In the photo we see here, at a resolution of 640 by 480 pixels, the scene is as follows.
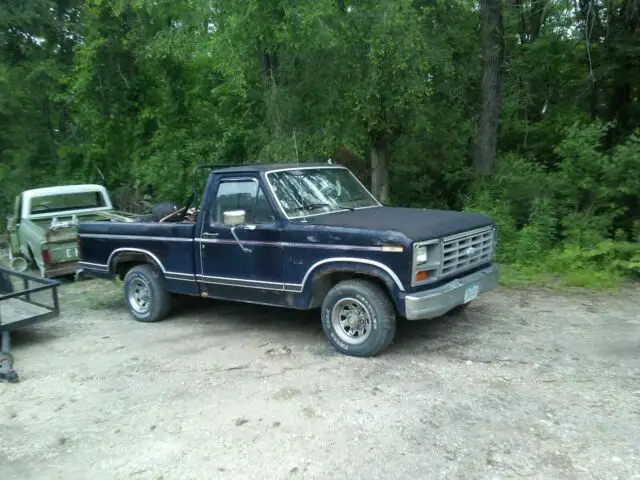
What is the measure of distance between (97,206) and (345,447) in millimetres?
9029

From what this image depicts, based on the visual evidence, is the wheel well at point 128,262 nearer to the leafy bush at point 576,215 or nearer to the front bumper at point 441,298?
the front bumper at point 441,298

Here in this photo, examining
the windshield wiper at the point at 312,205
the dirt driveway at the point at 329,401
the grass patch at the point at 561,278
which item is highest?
the windshield wiper at the point at 312,205

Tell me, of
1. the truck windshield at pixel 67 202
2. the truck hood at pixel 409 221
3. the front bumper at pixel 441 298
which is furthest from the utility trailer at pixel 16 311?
the front bumper at pixel 441 298

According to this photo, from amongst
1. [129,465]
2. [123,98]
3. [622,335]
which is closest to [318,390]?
[129,465]

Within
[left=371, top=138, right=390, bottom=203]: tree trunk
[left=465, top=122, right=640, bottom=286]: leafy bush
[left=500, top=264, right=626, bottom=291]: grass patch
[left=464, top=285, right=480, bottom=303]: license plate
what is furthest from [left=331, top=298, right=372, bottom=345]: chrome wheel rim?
[left=371, top=138, right=390, bottom=203]: tree trunk

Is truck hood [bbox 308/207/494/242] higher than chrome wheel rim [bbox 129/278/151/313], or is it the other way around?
truck hood [bbox 308/207/494/242]

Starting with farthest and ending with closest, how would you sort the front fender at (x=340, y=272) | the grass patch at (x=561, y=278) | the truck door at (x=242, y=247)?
1. the grass patch at (x=561, y=278)
2. the truck door at (x=242, y=247)
3. the front fender at (x=340, y=272)

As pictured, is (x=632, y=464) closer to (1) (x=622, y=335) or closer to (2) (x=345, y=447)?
(2) (x=345, y=447)

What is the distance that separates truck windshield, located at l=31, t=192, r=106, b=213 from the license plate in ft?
27.0

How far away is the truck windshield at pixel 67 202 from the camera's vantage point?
35.8 ft

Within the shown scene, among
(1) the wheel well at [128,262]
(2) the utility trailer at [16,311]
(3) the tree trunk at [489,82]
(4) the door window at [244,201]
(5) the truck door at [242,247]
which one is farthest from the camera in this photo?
(3) the tree trunk at [489,82]

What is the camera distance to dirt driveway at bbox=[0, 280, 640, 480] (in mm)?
3869

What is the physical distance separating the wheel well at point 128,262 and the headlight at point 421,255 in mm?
3540

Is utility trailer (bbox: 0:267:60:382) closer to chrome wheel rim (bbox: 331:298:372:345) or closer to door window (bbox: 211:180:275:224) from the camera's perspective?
door window (bbox: 211:180:275:224)
